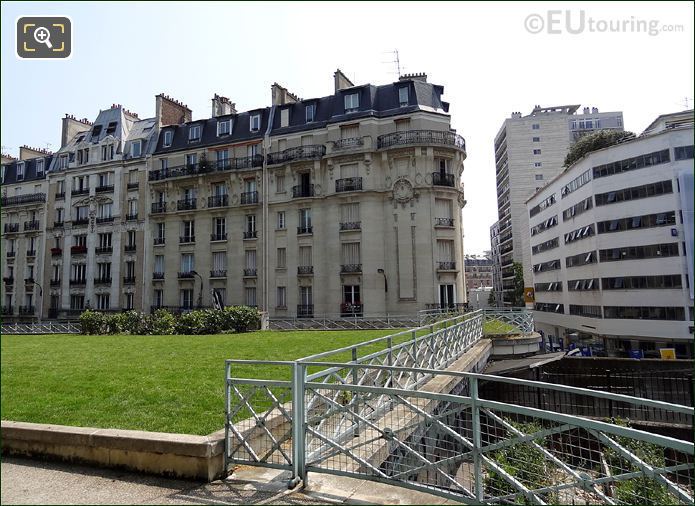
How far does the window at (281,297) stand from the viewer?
32.7 meters

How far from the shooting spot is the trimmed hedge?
2350cm

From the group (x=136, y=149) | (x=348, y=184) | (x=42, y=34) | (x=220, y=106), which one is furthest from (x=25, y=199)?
(x=42, y=34)

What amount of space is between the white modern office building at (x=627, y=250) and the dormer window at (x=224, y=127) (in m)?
29.3

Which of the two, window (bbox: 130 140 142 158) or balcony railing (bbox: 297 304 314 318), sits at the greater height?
window (bbox: 130 140 142 158)

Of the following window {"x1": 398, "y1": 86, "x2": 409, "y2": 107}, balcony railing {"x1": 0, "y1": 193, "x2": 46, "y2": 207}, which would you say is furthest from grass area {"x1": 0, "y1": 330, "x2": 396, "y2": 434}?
balcony railing {"x1": 0, "y1": 193, "x2": 46, "y2": 207}

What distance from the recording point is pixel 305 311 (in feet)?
105

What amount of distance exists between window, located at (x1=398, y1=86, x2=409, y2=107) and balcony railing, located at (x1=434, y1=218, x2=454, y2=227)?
8.64m

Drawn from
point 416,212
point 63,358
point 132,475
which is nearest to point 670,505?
point 132,475

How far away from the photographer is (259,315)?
25.6 m

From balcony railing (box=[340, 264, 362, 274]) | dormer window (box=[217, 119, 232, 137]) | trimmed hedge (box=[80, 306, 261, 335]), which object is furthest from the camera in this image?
dormer window (box=[217, 119, 232, 137])

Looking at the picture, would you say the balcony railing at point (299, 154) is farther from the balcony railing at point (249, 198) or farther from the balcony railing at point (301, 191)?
the balcony railing at point (249, 198)

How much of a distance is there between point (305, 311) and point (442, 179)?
13509mm

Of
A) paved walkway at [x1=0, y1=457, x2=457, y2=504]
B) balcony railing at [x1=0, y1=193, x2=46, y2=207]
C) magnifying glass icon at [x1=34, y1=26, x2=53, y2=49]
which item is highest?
balcony railing at [x1=0, y1=193, x2=46, y2=207]

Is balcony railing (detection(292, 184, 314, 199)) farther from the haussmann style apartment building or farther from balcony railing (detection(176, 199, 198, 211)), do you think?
balcony railing (detection(176, 199, 198, 211))
